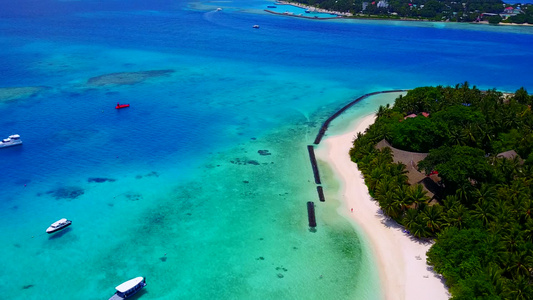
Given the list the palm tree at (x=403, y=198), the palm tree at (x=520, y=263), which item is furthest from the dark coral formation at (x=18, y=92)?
the palm tree at (x=520, y=263)

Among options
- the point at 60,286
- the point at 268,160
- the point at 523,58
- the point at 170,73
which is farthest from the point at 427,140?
the point at 523,58

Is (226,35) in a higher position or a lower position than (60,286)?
higher

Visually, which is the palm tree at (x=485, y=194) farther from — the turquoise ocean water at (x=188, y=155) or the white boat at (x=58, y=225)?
the white boat at (x=58, y=225)

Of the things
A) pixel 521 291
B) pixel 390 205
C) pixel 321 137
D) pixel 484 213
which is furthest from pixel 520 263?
pixel 321 137

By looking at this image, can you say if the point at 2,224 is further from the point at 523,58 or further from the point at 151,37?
the point at 523,58

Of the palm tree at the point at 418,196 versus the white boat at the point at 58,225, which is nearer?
the palm tree at the point at 418,196

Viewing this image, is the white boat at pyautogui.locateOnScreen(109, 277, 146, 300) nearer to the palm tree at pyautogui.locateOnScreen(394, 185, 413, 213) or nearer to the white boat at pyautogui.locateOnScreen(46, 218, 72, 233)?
the white boat at pyautogui.locateOnScreen(46, 218, 72, 233)
